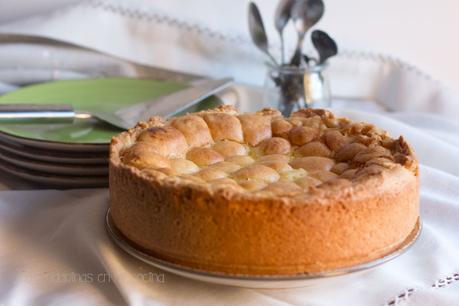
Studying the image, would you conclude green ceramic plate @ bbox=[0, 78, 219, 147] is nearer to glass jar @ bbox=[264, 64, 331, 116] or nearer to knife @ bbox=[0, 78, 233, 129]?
knife @ bbox=[0, 78, 233, 129]

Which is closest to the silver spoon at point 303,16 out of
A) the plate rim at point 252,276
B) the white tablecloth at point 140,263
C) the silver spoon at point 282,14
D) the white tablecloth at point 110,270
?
the silver spoon at point 282,14

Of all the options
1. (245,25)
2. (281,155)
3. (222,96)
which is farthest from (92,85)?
(281,155)

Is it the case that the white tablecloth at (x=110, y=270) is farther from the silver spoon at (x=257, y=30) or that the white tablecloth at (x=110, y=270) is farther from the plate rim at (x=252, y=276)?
the silver spoon at (x=257, y=30)

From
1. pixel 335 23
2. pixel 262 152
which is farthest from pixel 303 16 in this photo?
pixel 262 152

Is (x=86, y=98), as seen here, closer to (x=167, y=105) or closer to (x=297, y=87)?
(x=167, y=105)

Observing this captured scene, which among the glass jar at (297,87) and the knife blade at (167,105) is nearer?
the knife blade at (167,105)

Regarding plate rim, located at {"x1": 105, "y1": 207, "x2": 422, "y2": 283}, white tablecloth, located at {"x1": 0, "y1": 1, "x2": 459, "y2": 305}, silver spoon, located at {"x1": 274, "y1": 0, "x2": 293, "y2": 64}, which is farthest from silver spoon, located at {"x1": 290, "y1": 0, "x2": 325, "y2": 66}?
plate rim, located at {"x1": 105, "y1": 207, "x2": 422, "y2": 283}
